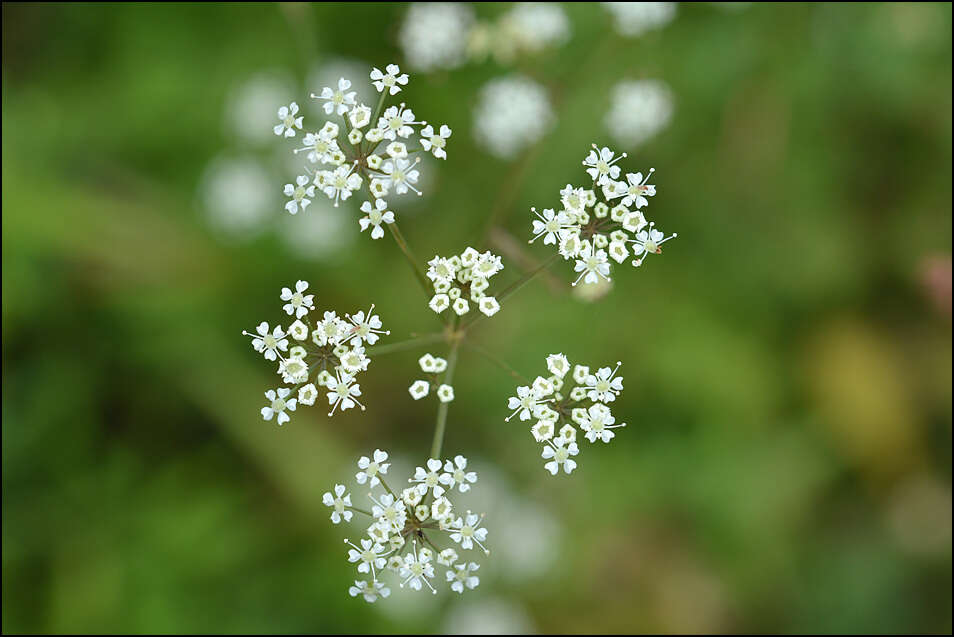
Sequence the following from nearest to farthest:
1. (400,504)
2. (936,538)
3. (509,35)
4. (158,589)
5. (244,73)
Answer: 1. (400,504)
2. (509,35)
3. (158,589)
4. (244,73)
5. (936,538)

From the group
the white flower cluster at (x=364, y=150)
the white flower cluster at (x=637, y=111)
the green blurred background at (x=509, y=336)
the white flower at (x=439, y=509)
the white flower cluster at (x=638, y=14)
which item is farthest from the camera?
the green blurred background at (x=509, y=336)

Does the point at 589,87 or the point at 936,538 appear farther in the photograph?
the point at 936,538

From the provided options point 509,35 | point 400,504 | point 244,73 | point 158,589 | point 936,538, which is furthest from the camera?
point 936,538

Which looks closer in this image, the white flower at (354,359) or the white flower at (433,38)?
the white flower at (354,359)

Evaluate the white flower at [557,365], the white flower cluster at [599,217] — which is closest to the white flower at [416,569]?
the white flower at [557,365]

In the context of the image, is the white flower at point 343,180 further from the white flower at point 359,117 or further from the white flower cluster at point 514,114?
the white flower cluster at point 514,114

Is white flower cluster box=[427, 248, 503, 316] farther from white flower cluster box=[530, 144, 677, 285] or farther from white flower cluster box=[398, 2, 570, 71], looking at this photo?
white flower cluster box=[398, 2, 570, 71]

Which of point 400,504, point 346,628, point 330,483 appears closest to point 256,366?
point 330,483

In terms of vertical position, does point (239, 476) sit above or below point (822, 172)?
below

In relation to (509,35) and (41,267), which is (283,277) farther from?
(509,35)
